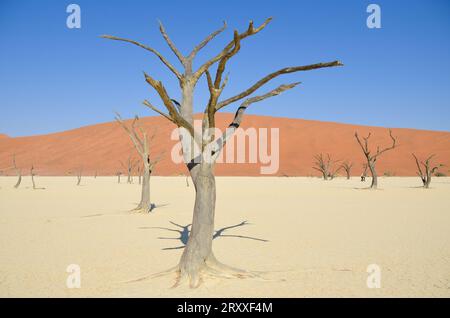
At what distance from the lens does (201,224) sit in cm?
559

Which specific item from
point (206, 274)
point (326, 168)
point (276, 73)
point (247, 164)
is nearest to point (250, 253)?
point (206, 274)

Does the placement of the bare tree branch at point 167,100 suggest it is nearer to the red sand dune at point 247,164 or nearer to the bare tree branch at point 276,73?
the bare tree branch at point 276,73

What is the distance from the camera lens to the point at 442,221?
452 inches

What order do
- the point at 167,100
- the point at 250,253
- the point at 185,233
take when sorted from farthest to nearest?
the point at 185,233 → the point at 250,253 → the point at 167,100

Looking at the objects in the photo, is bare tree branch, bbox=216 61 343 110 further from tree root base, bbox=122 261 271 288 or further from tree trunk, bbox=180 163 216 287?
tree root base, bbox=122 261 271 288

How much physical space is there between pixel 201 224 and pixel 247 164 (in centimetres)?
6349

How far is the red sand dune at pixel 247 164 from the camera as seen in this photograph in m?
68.4

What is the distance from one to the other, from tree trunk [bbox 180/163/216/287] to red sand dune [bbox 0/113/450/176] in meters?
54.7

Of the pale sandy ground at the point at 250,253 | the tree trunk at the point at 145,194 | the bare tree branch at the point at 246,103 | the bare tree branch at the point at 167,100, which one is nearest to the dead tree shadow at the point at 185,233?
the pale sandy ground at the point at 250,253

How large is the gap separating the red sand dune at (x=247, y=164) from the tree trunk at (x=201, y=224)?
180ft

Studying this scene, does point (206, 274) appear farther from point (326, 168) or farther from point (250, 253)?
point (326, 168)

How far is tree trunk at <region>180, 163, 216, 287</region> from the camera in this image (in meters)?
5.51

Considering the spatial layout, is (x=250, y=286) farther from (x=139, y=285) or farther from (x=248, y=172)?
(x=248, y=172)

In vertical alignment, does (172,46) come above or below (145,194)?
above
